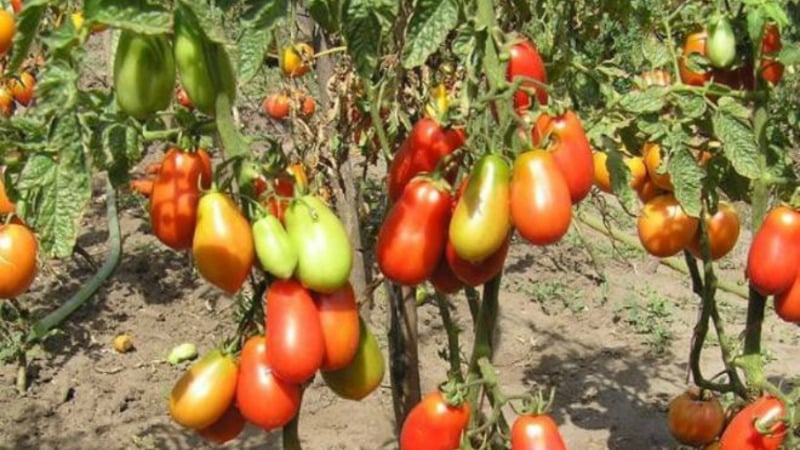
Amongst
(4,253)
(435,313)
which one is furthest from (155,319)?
(4,253)

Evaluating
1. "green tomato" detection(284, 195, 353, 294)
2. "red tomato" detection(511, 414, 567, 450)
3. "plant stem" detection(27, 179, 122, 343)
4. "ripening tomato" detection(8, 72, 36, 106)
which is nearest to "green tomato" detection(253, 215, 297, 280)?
"green tomato" detection(284, 195, 353, 294)

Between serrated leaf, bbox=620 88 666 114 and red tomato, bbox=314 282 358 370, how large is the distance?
0.59 metres

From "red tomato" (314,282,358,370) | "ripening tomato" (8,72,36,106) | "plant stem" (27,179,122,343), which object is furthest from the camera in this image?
"plant stem" (27,179,122,343)

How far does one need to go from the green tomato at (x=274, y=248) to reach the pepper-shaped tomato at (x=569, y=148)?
277 mm

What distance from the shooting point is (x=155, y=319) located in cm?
397

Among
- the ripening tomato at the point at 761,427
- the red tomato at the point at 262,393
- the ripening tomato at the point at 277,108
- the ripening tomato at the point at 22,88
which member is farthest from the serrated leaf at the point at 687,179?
the ripening tomato at the point at 277,108

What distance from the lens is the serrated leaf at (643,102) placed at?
148 centimetres

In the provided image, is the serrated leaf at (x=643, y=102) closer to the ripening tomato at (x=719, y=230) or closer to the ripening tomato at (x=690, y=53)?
the ripening tomato at (x=690, y=53)

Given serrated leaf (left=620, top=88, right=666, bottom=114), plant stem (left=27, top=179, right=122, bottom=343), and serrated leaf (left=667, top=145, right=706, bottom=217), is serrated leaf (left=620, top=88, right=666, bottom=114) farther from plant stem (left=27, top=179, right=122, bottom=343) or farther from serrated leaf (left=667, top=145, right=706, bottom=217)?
plant stem (left=27, top=179, right=122, bottom=343)

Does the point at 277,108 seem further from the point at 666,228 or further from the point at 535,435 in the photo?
the point at 535,435

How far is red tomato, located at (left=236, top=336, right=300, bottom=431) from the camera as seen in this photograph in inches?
42.1

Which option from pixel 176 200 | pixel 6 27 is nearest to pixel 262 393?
pixel 176 200

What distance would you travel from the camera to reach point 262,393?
107 cm

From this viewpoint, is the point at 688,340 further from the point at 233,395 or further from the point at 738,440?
the point at 233,395
